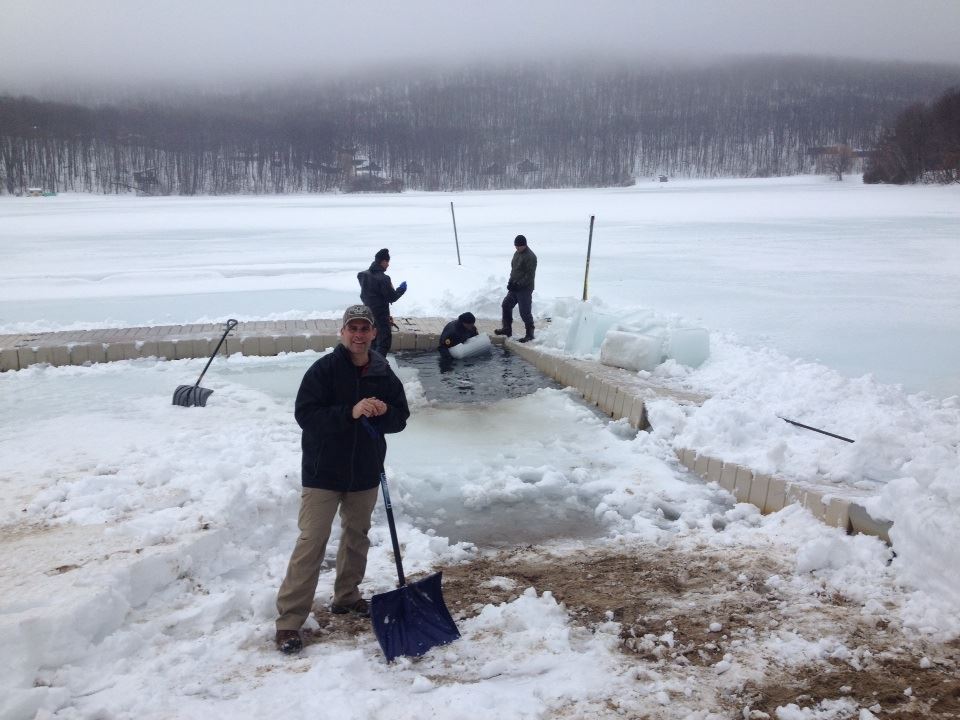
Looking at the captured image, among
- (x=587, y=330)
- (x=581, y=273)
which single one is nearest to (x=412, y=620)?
(x=587, y=330)

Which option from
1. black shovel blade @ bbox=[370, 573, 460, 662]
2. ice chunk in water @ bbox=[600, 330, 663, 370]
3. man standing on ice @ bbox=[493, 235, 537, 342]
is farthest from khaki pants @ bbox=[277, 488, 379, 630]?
man standing on ice @ bbox=[493, 235, 537, 342]

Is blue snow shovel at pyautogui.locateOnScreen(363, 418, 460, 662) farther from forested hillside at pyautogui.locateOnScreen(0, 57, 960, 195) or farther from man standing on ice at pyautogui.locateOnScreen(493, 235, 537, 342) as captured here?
forested hillside at pyautogui.locateOnScreen(0, 57, 960, 195)

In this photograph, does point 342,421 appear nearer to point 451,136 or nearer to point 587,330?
point 587,330

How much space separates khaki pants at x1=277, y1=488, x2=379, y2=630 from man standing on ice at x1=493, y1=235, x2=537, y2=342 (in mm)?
6722

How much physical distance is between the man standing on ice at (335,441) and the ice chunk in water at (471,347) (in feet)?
21.0

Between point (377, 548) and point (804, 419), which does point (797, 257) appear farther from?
point (377, 548)

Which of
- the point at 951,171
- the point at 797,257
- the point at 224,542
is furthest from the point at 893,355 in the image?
the point at 951,171

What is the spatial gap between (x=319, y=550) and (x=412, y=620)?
1.65ft

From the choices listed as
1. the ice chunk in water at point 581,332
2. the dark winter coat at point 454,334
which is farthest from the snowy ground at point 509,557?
the dark winter coat at point 454,334

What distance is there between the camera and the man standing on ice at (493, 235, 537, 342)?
33.3ft

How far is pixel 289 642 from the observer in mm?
3295

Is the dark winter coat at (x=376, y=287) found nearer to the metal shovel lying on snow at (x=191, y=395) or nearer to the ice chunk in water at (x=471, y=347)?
the ice chunk in water at (x=471, y=347)

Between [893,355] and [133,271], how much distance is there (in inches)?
623

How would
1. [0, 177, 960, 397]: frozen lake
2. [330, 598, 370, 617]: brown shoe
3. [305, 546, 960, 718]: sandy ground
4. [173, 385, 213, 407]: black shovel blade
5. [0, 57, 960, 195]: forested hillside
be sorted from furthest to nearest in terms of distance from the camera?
[0, 57, 960, 195]: forested hillside
[0, 177, 960, 397]: frozen lake
[173, 385, 213, 407]: black shovel blade
[330, 598, 370, 617]: brown shoe
[305, 546, 960, 718]: sandy ground
